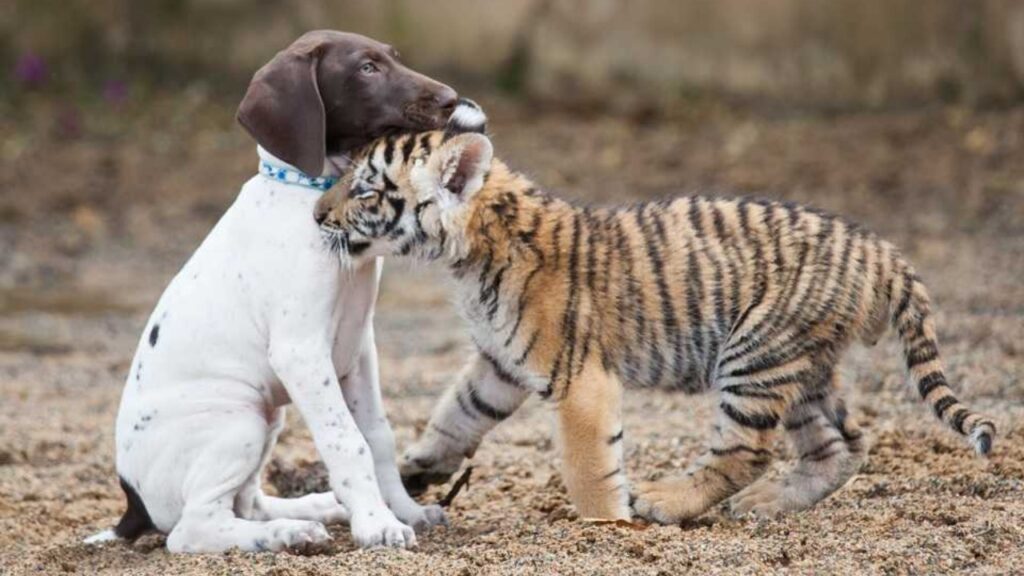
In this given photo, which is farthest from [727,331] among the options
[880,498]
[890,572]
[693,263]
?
[890,572]

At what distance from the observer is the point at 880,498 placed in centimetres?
568

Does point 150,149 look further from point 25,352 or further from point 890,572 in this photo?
point 890,572

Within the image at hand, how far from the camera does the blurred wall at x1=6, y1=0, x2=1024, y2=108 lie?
1295cm

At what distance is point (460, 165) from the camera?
5.50 metres

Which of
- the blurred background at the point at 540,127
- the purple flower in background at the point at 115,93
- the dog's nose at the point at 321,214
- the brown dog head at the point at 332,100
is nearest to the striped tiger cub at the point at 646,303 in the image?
the dog's nose at the point at 321,214

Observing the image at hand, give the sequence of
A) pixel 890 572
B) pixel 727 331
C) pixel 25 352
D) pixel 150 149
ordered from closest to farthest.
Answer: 1. pixel 890 572
2. pixel 727 331
3. pixel 25 352
4. pixel 150 149

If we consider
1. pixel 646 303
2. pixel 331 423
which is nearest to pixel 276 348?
pixel 331 423

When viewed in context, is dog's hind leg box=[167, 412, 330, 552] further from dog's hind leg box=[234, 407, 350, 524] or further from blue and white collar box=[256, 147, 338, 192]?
blue and white collar box=[256, 147, 338, 192]

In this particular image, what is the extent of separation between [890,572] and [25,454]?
152 inches

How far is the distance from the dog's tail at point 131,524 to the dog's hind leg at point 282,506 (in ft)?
0.98

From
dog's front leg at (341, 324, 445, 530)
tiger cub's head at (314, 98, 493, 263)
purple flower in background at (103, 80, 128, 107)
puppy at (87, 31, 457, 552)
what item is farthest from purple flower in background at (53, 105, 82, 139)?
tiger cub's head at (314, 98, 493, 263)

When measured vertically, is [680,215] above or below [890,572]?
above

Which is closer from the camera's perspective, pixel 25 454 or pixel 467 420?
pixel 467 420

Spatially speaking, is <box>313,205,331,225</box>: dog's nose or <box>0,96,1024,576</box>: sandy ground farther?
<box>313,205,331,225</box>: dog's nose
